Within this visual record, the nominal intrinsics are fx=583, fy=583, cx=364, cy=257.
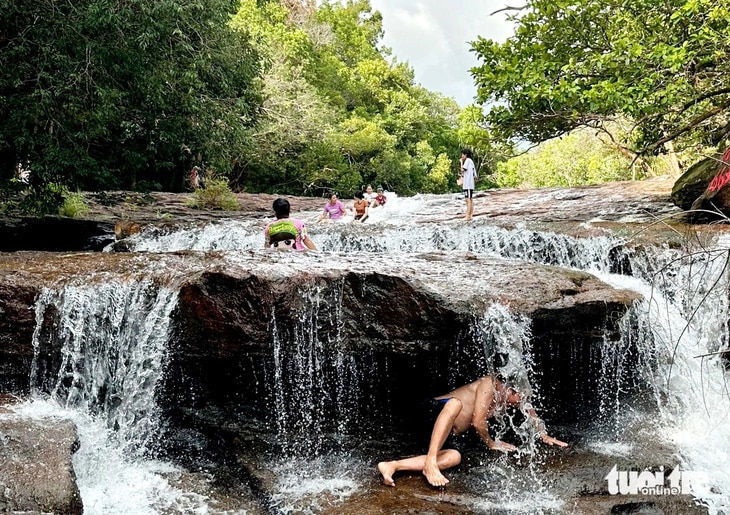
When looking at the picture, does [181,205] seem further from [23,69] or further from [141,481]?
[141,481]

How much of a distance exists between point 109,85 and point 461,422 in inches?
260

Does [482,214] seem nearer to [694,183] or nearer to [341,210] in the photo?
[341,210]

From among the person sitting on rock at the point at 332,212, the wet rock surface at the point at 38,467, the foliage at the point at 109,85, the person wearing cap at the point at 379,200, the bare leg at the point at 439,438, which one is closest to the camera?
the wet rock surface at the point at 38,467

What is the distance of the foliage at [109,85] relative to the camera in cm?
753

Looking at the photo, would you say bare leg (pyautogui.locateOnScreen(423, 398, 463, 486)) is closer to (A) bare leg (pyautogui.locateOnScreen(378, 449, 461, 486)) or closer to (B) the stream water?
(A) bare leg (pyautogui.locateOnScreen(378, 449, 461, 486))

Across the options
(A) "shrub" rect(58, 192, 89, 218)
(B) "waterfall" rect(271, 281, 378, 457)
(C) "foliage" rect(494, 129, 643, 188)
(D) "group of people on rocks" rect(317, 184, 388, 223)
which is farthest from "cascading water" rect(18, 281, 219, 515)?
(C) "foliage" rect(494, 129, 643, 188)

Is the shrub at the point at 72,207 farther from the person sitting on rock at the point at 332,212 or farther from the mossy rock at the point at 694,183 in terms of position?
the mossy rock at the point at 694,183

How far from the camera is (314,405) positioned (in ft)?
17.6

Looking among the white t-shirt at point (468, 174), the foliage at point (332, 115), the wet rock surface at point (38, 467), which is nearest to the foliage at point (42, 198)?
the wet rock surface at point (38, 467)

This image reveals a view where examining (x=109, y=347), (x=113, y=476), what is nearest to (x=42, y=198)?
(x=109, y=347)

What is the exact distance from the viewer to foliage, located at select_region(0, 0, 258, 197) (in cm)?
753

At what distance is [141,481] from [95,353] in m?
1.34

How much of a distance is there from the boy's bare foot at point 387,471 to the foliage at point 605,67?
479 centimetres

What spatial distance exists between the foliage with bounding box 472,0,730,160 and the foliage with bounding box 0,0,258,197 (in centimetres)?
417
